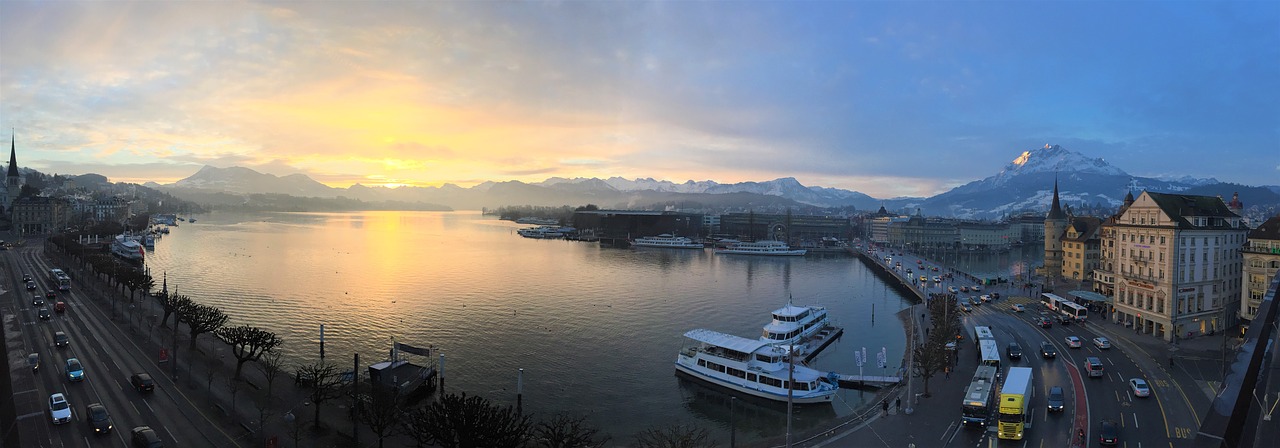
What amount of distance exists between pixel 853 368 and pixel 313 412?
554 inches

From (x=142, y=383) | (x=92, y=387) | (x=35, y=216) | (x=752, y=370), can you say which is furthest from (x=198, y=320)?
(x=35, y=216)

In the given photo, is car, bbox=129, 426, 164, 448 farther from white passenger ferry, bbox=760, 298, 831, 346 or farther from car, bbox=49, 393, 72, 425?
white passenger ferry, bbox=760, 298, 831, 346

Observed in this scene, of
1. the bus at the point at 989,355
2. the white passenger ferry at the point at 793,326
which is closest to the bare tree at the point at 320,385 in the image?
the white passenger ferry at the point at 793,326

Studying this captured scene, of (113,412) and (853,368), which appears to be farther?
(853,368)

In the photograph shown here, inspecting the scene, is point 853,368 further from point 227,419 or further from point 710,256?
point 710,256

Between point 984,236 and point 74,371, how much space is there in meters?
84.4

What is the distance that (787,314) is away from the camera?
68.3 ft

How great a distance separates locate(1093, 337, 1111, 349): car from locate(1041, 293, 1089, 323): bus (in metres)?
3.88

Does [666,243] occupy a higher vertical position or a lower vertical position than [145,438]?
higher

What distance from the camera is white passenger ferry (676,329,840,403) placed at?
47.7 feet

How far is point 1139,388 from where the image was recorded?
1224 centimetres

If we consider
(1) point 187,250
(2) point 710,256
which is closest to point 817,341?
(2) point 710,256

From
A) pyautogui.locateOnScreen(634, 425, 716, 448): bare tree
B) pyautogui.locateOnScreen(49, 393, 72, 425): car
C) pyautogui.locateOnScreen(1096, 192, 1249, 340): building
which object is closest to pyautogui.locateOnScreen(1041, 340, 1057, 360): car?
pyautogui.locateOnScreen(1096, 192, 1249, 340): building

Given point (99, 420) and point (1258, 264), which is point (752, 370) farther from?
point (1258, 264)
